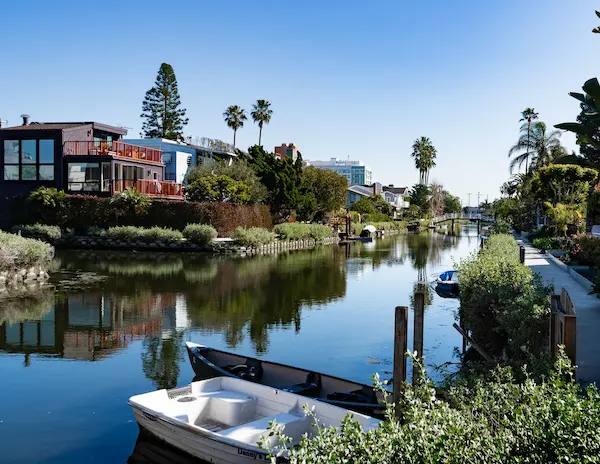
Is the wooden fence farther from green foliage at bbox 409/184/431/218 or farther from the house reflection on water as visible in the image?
green foliage at bbox 409/184/431/218

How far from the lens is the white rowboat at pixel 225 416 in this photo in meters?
9.72

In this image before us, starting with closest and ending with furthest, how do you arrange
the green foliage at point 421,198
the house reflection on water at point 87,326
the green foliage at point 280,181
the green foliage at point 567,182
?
the house reflection on water at point 87,326
the green foliage at point 567,182
the green foliage at point 280,181
the green foliage at point 421,198

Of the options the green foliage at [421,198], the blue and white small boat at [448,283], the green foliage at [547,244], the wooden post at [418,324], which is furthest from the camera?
the green foliage at [421,198]

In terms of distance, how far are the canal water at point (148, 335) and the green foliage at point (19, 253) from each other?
1.41 m

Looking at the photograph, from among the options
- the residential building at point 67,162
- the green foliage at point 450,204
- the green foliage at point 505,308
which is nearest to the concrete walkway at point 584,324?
the green foliage at point 505,308

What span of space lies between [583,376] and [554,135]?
67.7m

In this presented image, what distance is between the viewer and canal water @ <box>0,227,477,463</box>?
480 inches

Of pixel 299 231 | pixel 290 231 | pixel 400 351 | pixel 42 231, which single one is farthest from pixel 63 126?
pixel 400 351

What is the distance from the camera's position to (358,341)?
19.4 m

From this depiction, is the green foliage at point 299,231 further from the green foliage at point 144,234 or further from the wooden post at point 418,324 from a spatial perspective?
the wooden post at point 418,324

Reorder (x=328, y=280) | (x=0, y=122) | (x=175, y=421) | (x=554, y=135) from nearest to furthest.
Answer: (x=175, y=421), (x=328, y=280), (x=0, y=122), (x=554, y=135)

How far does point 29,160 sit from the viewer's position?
172ft

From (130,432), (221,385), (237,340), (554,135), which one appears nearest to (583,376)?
(221,385)

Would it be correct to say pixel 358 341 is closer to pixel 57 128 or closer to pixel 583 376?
pixel 583 376
